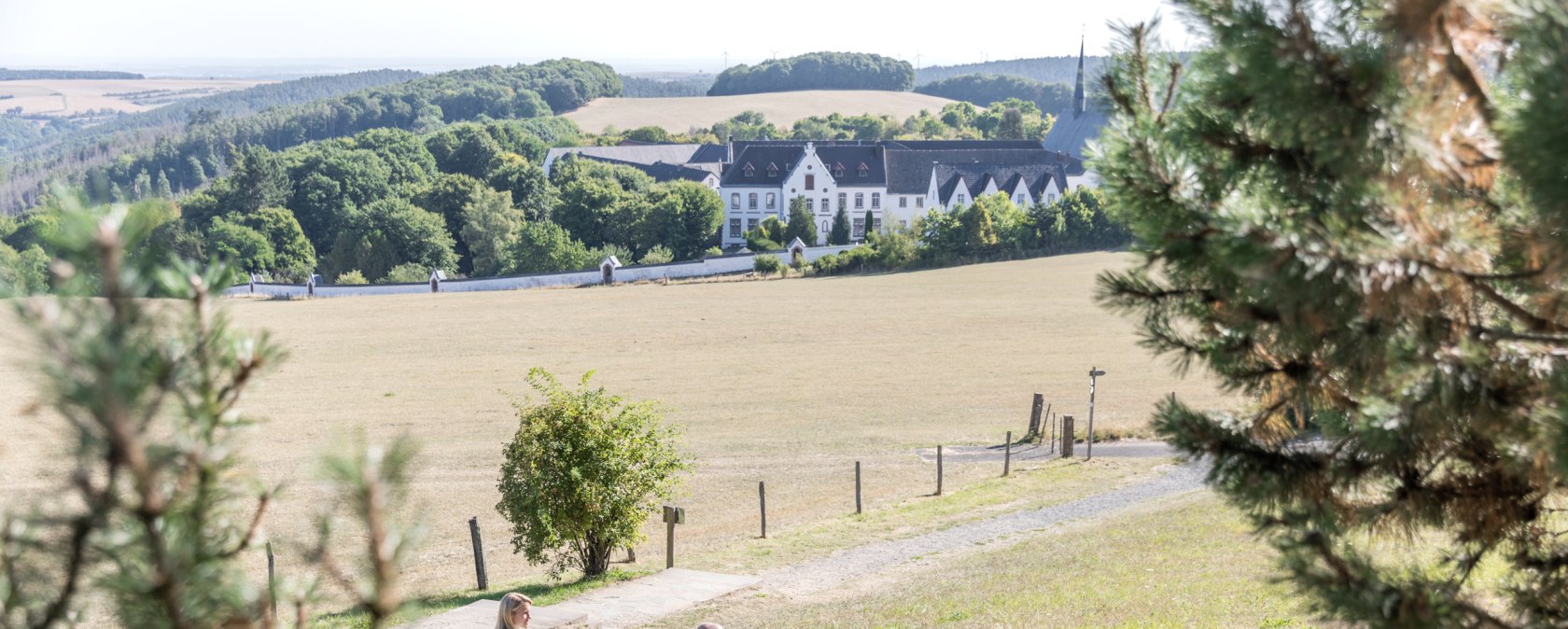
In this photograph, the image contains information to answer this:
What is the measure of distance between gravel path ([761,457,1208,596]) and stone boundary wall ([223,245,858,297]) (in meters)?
50.1

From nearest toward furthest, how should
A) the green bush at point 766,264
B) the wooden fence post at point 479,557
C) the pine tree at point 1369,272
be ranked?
the pine tree at point 1369,272 < the wooden fence post at point 479,557 < the green bush at point 766,264

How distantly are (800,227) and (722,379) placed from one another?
149 ft

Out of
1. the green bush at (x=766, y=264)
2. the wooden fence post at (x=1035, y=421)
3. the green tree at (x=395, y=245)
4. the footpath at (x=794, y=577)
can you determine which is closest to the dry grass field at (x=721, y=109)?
the green tree at (x=395, y=245)

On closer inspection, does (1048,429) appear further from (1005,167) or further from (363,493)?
(1005,167)

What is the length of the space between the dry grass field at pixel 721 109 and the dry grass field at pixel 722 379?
362 ft

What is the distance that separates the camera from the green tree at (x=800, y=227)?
87062 mm

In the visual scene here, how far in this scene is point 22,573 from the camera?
2.49 meters

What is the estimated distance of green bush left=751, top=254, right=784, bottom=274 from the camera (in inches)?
2945

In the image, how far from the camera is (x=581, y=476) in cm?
1700

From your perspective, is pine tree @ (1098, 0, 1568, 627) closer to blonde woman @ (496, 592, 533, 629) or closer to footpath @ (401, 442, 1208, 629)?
blonde woman @ (496, 592, 533, 629)

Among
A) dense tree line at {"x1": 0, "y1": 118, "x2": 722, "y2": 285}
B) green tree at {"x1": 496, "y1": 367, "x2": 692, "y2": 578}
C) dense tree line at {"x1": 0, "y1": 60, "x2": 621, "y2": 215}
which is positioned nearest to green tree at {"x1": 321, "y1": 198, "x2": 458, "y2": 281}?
dense tree line at {"x1": 0, "y1": 118, "x2": 722, "y2": 285}

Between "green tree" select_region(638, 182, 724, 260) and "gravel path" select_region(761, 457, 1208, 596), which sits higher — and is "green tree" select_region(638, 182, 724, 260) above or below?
above

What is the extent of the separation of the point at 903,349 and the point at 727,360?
269 inches

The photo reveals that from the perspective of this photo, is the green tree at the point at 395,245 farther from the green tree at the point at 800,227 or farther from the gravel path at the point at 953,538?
the gravel path at the point at 953,538
